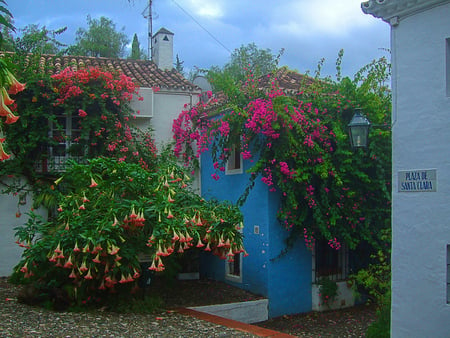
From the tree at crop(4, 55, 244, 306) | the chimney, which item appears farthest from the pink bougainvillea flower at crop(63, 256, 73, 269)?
the chimney

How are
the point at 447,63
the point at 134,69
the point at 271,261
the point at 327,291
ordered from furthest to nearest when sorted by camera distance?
the point at 134,69 < the point at 327,291 < the point at 271,261 < the point at 447,63

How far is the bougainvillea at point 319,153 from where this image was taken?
1170 cm

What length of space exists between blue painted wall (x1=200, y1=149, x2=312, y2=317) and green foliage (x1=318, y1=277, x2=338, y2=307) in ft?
0.99

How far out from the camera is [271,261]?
12.4m

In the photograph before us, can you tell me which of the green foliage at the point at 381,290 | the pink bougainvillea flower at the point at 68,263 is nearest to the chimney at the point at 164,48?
the green foliage at the point at 381,290

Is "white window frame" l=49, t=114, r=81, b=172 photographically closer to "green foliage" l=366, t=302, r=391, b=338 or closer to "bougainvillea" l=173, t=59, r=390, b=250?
"bougainvillea" l=173, t=59, r=390, b=250

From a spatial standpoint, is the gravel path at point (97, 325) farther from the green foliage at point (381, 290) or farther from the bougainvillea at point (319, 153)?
the bougainvillea at point (319, 153)

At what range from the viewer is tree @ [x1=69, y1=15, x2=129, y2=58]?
108 ft

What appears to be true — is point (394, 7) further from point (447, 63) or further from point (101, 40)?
point (101, 40)

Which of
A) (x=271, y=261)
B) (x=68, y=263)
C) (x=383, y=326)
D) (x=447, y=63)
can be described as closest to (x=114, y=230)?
(x=68, y=263)

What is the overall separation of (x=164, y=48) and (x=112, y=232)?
9.75m

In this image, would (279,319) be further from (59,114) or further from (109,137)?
(59,114)

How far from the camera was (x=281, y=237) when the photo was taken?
12.6m

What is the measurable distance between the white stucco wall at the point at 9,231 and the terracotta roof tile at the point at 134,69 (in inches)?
142
